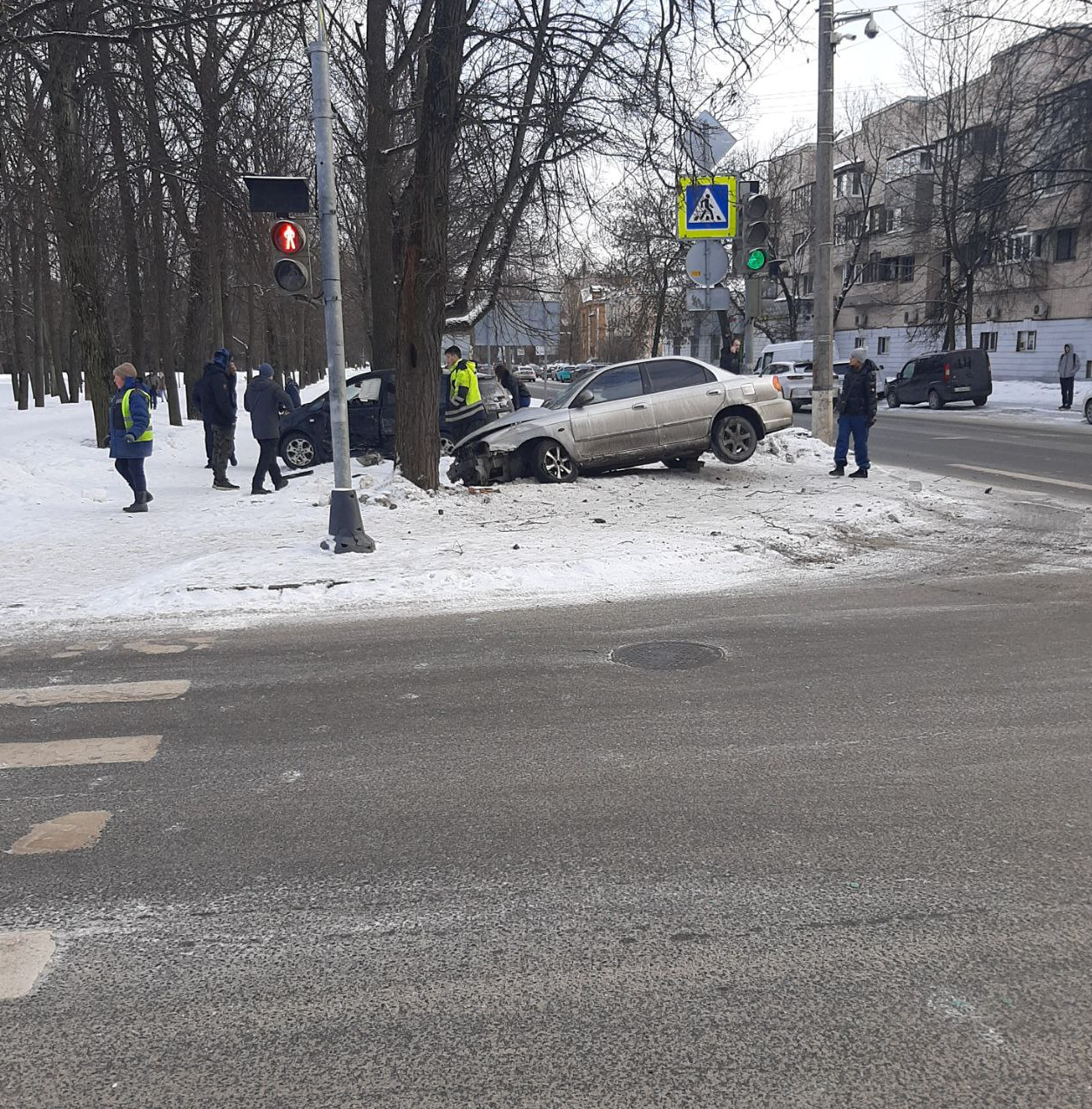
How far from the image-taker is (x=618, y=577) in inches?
334

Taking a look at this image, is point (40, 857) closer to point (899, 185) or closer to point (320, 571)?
point (320, 571)

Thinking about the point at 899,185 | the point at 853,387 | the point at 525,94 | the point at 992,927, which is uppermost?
the point at 899,185

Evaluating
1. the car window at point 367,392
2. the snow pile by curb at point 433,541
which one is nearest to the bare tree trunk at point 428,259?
the snow pile by curb at point 433,541

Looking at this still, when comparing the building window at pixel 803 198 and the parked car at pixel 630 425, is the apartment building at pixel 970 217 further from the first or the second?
the parked car at pixel 630 425

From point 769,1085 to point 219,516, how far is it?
10377 mm

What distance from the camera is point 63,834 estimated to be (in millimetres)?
3859

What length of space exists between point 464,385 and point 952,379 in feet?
77.2

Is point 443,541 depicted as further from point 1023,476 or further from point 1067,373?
point 1067,373

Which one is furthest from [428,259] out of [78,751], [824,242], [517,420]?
[78,751]

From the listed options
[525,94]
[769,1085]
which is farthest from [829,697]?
[525,94]

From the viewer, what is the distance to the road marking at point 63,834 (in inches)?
147

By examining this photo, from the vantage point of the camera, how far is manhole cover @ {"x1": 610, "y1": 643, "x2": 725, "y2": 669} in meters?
5.99

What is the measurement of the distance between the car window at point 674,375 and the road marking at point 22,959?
39.0 ft

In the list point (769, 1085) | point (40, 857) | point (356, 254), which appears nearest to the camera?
point (769, 1085)
